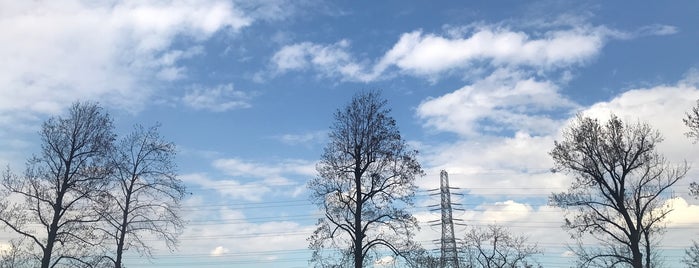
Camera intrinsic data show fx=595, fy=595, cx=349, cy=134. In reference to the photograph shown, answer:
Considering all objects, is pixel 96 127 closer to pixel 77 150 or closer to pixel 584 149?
pixel 77 150

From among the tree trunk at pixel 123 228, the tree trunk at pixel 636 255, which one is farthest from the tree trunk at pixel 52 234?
the tree trunk at pixel 636 255

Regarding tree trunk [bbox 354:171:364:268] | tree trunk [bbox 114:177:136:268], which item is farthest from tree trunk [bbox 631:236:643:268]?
tree trunk [bbox 114:177:136:268]

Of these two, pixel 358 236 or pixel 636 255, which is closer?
pixel 358 236

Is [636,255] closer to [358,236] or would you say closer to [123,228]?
[358,236]

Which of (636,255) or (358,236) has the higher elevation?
(358,236)

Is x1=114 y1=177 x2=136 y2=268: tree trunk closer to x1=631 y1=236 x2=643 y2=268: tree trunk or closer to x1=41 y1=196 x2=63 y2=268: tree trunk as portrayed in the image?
x1=41 y1=196 x2=63 y2=268: tree trunk

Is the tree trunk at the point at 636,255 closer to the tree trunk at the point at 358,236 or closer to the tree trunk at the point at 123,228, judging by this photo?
the tree trunk at the point at 358,236

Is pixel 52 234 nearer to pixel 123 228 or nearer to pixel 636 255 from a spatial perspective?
pixel 123 228

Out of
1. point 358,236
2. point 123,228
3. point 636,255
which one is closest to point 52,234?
point 123,228

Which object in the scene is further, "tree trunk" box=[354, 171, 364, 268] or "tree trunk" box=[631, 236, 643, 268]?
"tree trunk" box=[631, 236, 643, 268]

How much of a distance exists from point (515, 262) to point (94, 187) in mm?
36337

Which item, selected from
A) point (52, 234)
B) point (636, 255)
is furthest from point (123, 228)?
point (636, 255)

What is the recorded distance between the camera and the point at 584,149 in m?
33.6

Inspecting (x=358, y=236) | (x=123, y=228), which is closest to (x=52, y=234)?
(x=123, y=228)
